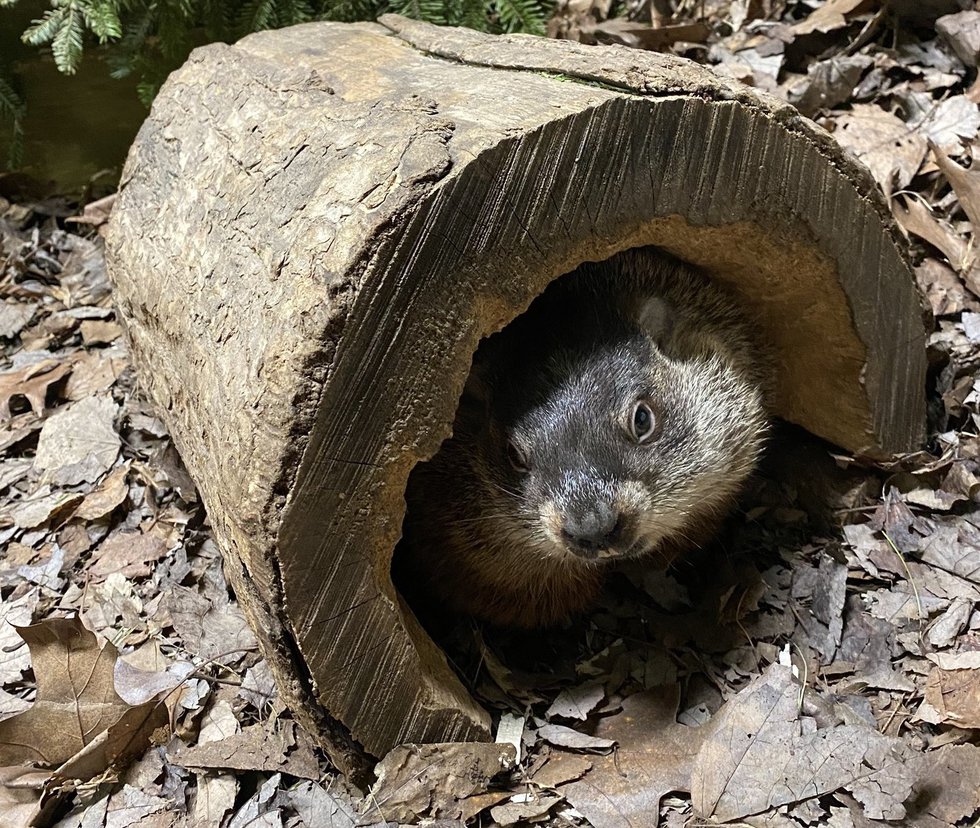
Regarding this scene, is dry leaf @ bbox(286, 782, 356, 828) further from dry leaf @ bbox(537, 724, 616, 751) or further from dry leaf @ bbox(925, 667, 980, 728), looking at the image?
dry leaf @ bbox(925, 667, 980, 728)

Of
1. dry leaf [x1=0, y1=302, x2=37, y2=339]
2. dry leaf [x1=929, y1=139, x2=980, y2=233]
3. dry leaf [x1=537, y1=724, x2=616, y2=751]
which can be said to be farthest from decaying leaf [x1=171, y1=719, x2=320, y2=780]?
dry leaf [x1=929, y1=139, x2=980, y2=233]

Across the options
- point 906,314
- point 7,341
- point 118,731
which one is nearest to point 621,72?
point 906,314

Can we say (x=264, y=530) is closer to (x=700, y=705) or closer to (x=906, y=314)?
(x=700, y=705)

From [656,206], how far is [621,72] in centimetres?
47

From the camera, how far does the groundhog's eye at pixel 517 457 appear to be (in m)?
3.62

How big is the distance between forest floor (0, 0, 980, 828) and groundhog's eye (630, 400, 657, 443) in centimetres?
102

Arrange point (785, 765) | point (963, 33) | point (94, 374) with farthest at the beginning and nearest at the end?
point (94, 374) < point (963, 33) < point (785, 765)

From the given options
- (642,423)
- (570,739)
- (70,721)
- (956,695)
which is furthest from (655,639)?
(70,721)

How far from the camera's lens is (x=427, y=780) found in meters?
3.17

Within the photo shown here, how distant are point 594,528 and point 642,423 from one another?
1.84ft

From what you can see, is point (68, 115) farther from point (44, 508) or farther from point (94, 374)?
point (44, 508)

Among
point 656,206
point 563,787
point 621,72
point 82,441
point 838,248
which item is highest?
point 621,72

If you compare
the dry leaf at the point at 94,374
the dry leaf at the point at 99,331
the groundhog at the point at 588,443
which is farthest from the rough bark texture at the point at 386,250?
the dry leaf at the point at 99,331

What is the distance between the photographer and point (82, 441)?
4.91m
